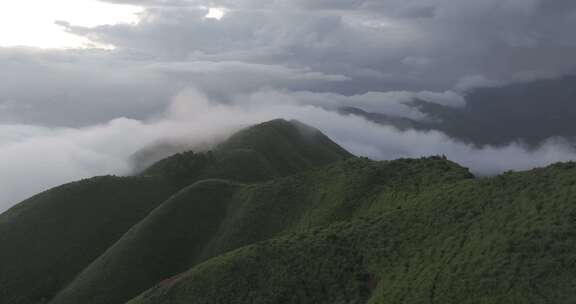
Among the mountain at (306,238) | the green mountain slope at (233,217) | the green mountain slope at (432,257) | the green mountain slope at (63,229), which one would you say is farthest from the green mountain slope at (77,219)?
the green mountain slope at (432,257)

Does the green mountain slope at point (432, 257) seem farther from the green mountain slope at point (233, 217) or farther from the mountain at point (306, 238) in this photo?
the green mountain slope at point (233, 217)

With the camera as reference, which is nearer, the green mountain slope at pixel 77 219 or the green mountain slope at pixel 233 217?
the green mountain slope at pixel 233 217

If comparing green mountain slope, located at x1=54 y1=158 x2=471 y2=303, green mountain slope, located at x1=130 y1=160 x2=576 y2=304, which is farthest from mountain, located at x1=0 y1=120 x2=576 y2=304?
green mountain slope, located at x1=54 y1=158 x2=471 y2=303

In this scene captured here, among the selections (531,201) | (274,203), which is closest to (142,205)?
(274,203)

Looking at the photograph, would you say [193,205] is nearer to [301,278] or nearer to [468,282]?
[301,278]

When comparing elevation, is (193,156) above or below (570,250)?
above

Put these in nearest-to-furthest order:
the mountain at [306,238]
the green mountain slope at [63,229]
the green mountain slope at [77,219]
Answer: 1. the mountain at [306,238]
2. the green mountain slope at [63,229]
3. the green mountain slope at [77,219]
